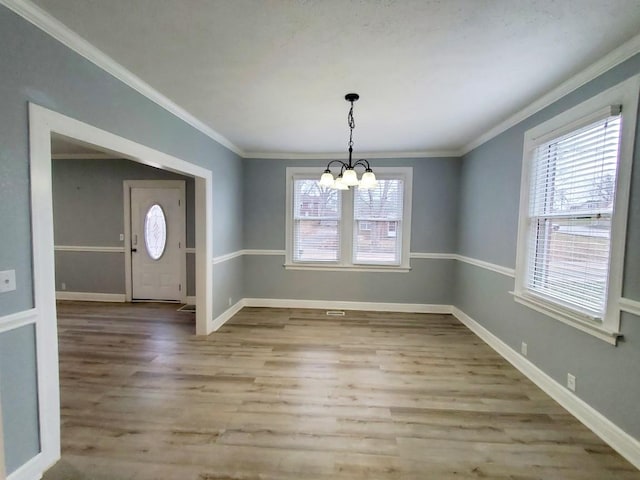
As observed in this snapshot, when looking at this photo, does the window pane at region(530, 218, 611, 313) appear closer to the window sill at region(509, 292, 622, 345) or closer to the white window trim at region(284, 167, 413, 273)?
the window sill at region(509, 292, 622, 345)

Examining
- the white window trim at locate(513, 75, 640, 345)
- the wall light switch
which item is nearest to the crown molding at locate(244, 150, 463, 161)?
the white window trim at locate(513, 75, 640, 345)

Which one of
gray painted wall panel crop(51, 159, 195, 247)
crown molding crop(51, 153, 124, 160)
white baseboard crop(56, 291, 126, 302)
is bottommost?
white baseboard crop(56, 291, 126, 302)

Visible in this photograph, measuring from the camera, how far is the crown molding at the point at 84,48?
150 centimetres

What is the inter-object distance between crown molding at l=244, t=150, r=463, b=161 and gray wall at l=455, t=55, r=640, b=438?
0.38 metres

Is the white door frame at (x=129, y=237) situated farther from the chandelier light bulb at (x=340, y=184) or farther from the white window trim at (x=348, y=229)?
the chandelier light bulb at (x=340, y=184)

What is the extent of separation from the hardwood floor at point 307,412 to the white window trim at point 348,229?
51.7 inches

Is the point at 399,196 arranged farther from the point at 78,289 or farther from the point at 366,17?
the point at 78,289

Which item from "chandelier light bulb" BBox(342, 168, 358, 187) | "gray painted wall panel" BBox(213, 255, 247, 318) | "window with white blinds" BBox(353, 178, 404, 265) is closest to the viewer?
"chandelier light bulb" BBox(342, 168, 358, 187)

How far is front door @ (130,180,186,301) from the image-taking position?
5023mm

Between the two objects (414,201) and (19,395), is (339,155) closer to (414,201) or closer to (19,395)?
(414,201)

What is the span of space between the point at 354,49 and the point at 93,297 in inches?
229

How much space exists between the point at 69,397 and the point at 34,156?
199 centimetres

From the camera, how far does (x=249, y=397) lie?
2402 millimetres

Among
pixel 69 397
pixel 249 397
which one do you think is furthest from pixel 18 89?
pixel 249 397
